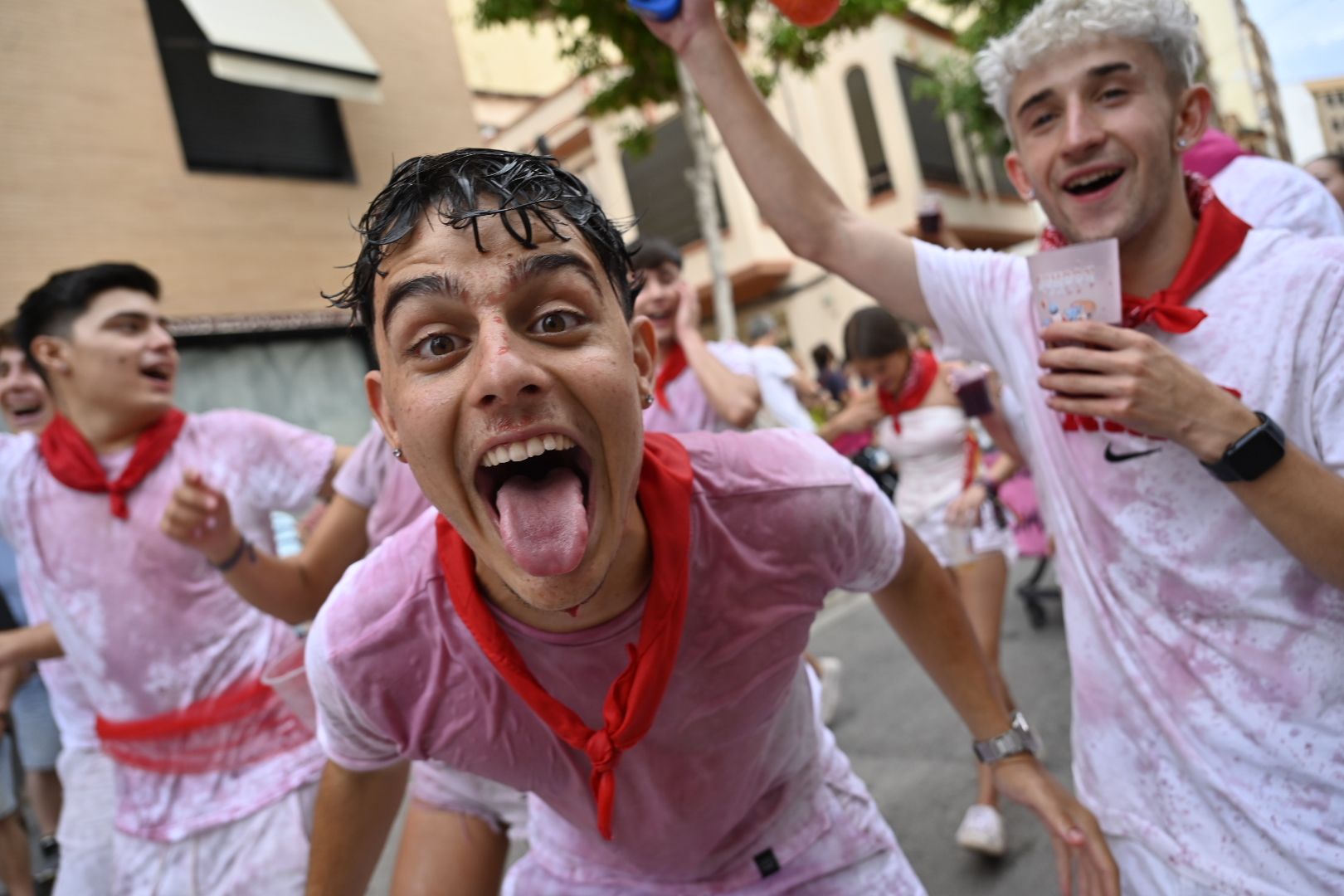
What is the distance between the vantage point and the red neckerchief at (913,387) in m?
4.60

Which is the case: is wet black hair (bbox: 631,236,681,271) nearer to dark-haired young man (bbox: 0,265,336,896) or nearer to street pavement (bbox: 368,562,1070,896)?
dark-haired young man (bbox: 0,265,336,896)

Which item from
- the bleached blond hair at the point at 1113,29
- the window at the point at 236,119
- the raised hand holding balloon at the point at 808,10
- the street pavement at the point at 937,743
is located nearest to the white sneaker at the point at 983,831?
the street pavement at the point at 937,743

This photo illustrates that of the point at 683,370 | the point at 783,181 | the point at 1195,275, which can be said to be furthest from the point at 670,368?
the point at 1195,275

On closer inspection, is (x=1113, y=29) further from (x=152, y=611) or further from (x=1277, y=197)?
(x=152, y=611)

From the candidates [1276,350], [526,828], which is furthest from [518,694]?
[1276,350]

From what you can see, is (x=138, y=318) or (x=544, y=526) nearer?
(x=544, y=526)

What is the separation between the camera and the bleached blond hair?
72.7 inches

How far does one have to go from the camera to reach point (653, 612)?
144 cm

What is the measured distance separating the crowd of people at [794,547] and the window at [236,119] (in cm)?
829

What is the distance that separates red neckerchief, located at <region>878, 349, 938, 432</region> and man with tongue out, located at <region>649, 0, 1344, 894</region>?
2474 mm

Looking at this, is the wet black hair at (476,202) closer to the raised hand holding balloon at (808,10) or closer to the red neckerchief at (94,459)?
the raised hand holding balloon at (808,10)

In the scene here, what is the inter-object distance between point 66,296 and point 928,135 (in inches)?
840

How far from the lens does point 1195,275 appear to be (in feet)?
5.67

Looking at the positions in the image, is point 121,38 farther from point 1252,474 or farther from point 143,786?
point 1252,474
